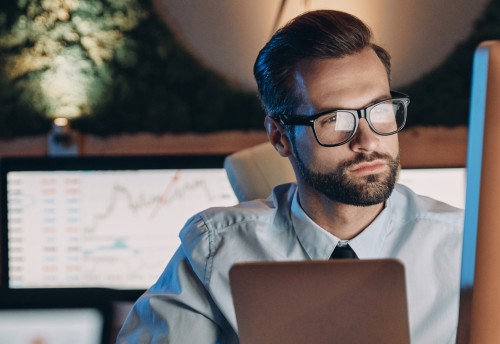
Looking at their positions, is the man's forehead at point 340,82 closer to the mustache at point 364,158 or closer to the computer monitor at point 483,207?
the mustache at point 364,158

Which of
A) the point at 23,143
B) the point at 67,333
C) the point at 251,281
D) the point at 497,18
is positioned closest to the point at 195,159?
the point at 23,143

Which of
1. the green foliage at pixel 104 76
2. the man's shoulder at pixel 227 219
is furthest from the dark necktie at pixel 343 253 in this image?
the green foliage at pixel 104 76

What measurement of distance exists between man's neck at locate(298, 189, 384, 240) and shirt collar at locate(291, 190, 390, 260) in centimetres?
1

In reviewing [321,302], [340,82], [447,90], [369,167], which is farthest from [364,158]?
[447,90]

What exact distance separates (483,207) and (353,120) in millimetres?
516

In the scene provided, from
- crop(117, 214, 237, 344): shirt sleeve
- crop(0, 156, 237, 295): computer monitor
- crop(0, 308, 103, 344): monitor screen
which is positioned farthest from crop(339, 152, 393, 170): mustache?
crop(0, 156, 237, 295): computer monitor

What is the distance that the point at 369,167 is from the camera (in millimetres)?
950

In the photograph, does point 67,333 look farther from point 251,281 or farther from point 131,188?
point 131,188

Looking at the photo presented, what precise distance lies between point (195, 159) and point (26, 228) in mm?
542

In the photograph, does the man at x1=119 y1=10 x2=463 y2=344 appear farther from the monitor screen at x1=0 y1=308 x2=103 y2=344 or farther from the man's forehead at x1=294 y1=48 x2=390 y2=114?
the monitor screen at x1=0 y1=308 x2=103 y2=344

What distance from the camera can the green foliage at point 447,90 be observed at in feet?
7.32

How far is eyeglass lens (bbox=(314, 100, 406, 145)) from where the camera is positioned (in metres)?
0.95

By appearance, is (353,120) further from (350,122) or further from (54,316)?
(54,316)

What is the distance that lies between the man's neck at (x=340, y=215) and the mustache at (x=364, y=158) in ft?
0.31
